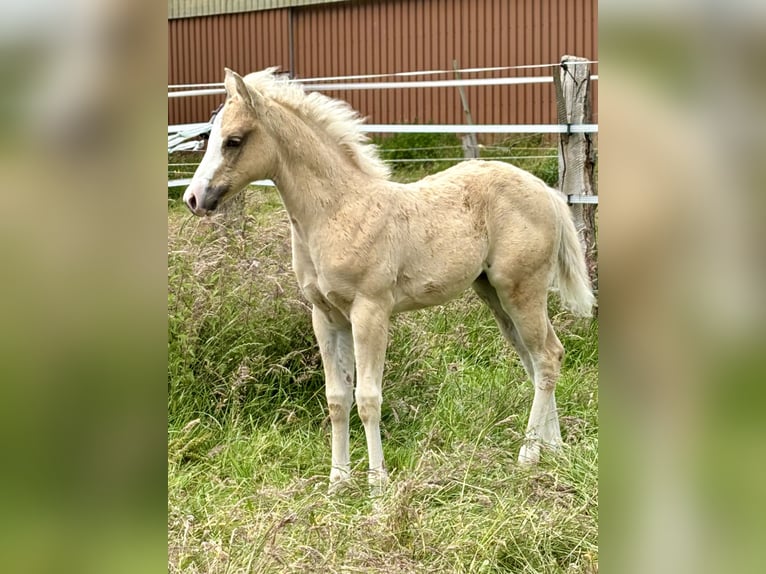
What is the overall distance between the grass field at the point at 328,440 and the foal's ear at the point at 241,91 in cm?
142

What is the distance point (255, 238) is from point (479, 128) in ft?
10.3

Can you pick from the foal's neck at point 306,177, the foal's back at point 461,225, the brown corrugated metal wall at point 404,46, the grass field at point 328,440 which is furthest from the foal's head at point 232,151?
the brown corrugated metal wall at point 404,46

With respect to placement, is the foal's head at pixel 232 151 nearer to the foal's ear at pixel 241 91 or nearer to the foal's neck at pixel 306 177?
the foal's ear at pixel 241 91

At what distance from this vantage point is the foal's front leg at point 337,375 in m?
4.23

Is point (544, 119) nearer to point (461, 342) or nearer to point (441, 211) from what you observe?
point (461, 342)

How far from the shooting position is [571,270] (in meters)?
4.96

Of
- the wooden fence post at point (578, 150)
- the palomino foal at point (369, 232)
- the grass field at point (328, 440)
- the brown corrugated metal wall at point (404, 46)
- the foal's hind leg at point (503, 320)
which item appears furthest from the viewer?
the brown corrugated metal wall at point (404, 46)

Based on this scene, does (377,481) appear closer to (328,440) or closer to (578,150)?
(328,440)

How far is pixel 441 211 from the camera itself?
4.45m

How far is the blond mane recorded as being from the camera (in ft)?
13.8

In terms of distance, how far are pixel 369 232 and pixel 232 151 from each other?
698 millimetres

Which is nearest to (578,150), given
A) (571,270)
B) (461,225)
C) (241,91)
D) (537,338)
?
(571,270)

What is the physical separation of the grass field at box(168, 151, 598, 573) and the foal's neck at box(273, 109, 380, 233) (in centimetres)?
106
